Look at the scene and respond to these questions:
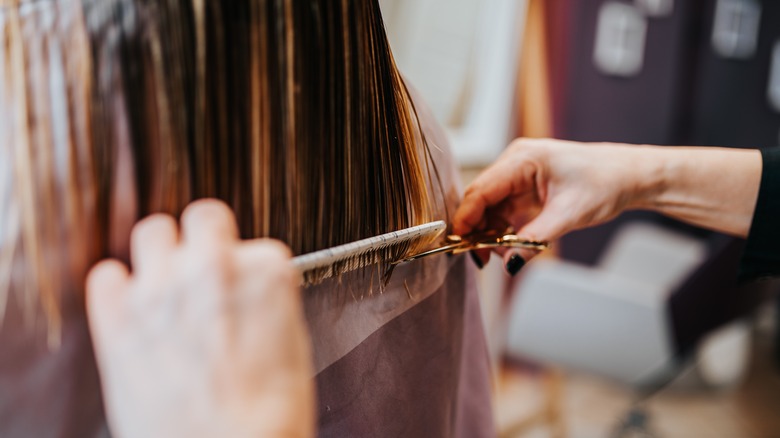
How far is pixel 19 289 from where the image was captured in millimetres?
325

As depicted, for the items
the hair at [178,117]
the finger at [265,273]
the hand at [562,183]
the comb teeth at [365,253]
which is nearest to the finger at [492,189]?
the hand at [562,183]

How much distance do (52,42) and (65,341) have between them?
0.53 feet

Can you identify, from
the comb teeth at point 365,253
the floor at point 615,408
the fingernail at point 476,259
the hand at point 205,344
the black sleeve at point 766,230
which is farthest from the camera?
the floor at point 615,408

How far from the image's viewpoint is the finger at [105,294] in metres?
0.32

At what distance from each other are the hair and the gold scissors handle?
0.12m

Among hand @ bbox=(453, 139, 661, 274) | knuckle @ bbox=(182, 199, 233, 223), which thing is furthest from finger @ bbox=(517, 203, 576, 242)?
knuckle @ bbox=(182, 199, 233, 223)

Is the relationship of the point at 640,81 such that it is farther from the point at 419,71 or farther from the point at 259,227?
the point at 259,227

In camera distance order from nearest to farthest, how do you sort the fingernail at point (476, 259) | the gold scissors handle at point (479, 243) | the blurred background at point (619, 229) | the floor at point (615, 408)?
1. the gold scissors handle at point (479, 243)
2. the fingernail at point (476, 259)
3. the blurred background at point (619, 229)
4. the floor at point (615, 408)

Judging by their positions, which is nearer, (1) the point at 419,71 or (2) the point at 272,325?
(2) the point at 272,325

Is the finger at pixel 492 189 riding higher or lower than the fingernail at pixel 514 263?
higher

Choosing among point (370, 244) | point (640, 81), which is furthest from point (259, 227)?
point (640, 81)

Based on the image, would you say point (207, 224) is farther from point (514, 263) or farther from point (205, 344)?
point (514, 263)

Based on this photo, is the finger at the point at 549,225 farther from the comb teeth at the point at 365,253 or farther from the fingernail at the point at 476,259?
the comb teeth at the point at 365,253

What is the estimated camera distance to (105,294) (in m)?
0.32
